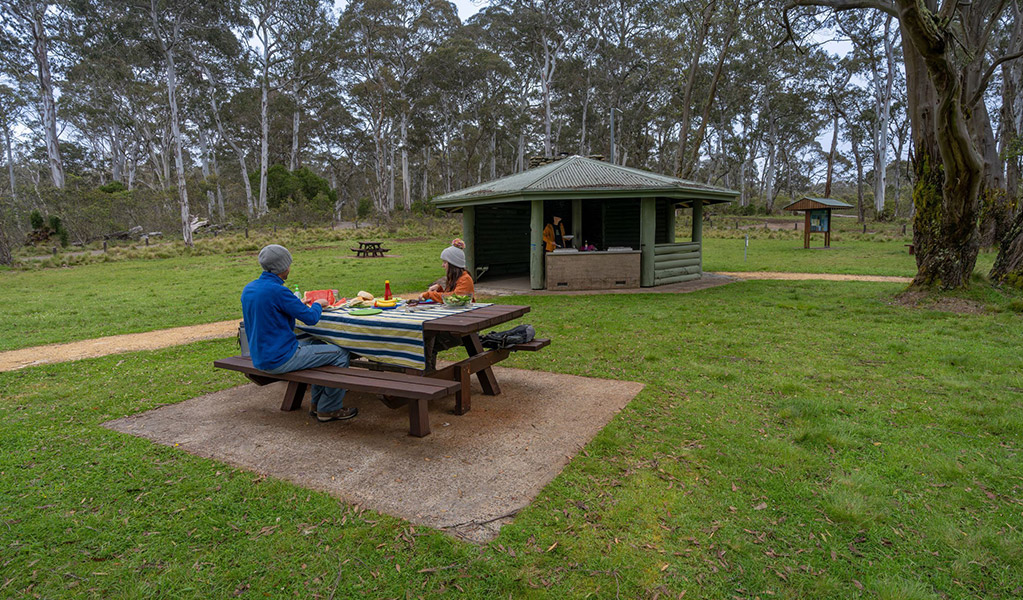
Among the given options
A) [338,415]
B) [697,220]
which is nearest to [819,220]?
[697,220]

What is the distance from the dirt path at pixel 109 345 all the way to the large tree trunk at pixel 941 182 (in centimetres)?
1114

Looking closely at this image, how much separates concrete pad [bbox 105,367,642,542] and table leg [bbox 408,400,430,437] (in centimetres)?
6

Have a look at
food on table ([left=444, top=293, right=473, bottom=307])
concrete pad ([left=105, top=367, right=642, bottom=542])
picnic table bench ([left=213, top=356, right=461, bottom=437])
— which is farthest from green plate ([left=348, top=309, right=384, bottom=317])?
concrete pad ([left=105, top=367, right=642, bottom=542])

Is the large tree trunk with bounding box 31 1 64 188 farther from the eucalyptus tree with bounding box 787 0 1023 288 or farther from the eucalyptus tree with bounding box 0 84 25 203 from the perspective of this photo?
the eucalyptus tree with bounding box 787 0 1023 288

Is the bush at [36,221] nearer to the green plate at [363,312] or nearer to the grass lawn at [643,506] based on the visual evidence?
the grass lawn at [643,506]

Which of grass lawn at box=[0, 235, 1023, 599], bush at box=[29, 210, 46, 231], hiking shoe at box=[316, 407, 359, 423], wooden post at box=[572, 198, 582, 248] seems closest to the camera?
grass lawn at box=[0, 235, 1023, 599]

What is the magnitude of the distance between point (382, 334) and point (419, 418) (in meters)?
0.71

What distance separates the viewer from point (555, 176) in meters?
12.3

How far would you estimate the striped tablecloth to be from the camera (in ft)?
12.8

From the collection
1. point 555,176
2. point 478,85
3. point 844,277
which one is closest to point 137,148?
point 478,85

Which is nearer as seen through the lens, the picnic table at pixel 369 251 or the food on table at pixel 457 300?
the food on table at pixel 457 300

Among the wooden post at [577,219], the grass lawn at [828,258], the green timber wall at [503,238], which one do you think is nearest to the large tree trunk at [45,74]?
the green timber wall at [503,238]

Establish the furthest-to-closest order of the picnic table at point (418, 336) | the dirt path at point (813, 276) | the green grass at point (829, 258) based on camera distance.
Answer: the green grass at point (829, 258), the dirt path at point (813, 276), the picnic table at point (418, 336)

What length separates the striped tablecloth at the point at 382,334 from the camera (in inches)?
154
